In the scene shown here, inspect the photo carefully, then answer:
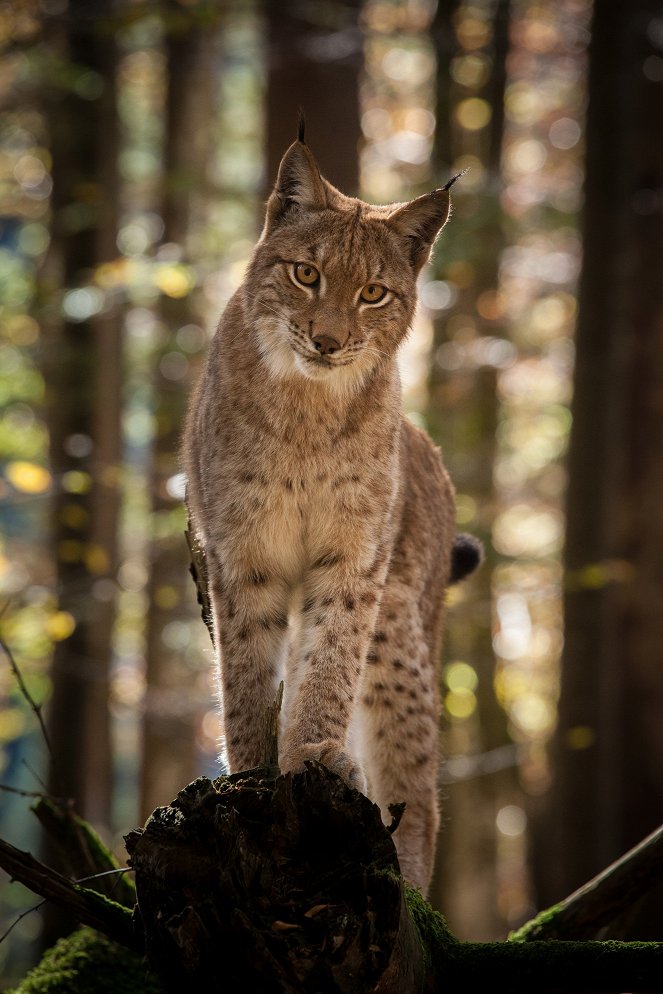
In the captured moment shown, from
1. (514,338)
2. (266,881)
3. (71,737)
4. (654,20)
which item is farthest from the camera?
(514,338)

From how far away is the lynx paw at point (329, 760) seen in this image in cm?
364

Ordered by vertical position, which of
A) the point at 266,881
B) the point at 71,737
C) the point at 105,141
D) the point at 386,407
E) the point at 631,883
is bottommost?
the point at 71,737

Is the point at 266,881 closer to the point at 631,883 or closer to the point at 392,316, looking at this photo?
the point at 631,883

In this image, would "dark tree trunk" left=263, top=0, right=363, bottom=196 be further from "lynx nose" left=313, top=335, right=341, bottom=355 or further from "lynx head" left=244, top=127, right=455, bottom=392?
"lynx nose" left=313, top=335, right=341, bottom=355

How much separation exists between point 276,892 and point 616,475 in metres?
6.67

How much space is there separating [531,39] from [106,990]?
1483 cm

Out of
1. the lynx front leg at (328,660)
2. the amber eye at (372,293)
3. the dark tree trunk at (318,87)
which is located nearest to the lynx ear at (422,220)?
the amber eye at (372,293)

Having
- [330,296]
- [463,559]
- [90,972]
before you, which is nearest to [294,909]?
[90,972]

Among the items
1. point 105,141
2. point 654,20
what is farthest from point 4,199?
point 654,20

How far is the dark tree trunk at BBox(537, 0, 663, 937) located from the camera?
8398mm

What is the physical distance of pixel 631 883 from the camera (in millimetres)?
3453

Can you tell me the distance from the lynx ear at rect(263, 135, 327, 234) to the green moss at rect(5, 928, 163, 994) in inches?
108

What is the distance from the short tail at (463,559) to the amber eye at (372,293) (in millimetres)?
1570

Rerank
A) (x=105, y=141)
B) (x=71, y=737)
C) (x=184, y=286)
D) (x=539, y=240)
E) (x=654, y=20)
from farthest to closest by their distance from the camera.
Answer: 1. (x=539, y=240)
2. (x=105, y=141)
3. (x=71, y=737)
4. (x=654, y=20)
5. (x=184, y=286)
